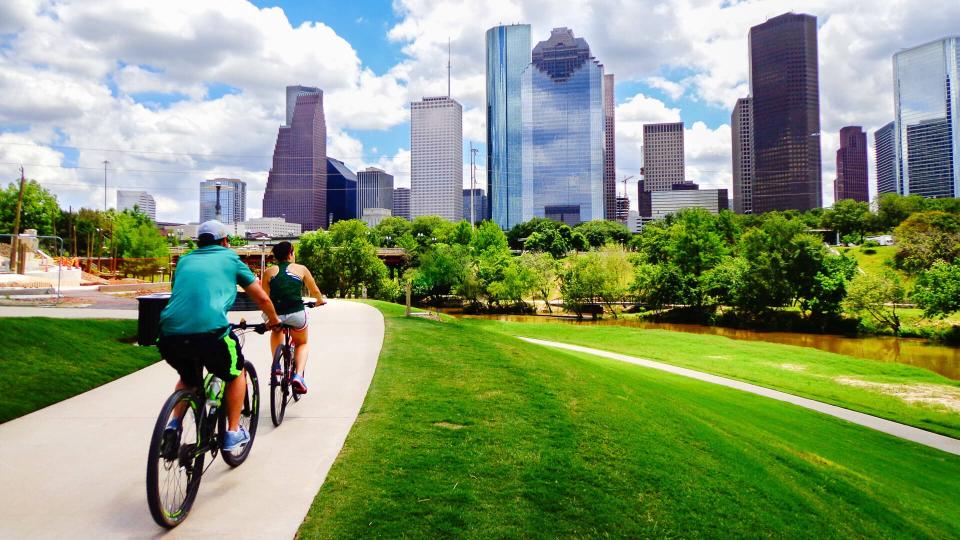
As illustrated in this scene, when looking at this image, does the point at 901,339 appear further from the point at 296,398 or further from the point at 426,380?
the point at 296,398

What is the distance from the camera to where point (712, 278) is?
56406 mm

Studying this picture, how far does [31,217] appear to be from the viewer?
60562mm

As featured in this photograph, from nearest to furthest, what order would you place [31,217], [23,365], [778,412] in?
[23,365]
[778,412]
[31,217]

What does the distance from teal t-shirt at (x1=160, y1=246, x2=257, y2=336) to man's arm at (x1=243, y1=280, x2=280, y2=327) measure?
15 cm

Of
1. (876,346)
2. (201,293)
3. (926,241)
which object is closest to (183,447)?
(201,293)

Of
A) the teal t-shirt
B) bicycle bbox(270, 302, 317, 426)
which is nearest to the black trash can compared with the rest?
bicycle bbox(270, 302, 317, 426)

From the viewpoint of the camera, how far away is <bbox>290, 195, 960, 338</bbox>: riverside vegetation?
151 feet

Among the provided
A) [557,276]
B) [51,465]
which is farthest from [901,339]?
[51,465]

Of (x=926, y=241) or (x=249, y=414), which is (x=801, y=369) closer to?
(x=249, y=414)

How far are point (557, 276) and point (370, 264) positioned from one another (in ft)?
71.9

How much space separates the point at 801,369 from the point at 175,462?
94.8 ft

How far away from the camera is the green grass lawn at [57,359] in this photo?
308 inches

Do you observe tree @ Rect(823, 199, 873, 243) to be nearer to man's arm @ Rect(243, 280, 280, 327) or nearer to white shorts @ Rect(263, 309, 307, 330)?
white shorts @ Rect(263, 309, 307, 330)

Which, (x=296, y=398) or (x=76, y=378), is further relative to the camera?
(x=76, y=378)
